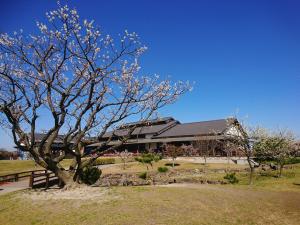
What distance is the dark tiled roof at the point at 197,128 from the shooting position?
47.0 m

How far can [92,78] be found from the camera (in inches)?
568

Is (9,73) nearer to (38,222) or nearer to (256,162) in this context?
(38,222)

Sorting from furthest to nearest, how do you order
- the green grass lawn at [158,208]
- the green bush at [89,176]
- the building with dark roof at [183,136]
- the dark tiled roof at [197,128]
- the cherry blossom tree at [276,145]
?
the dark tiled roof at [197,128] → the building with dark roof at [183,136] → the cherry blossom tree at [276,145] → the green bush at [89,176] → the green grass lawn at [158,208]

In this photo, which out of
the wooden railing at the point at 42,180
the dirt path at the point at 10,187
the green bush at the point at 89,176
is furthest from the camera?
the green bush at the point at 89,176

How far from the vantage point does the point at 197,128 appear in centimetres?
5119

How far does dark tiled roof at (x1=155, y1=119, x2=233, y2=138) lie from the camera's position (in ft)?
154

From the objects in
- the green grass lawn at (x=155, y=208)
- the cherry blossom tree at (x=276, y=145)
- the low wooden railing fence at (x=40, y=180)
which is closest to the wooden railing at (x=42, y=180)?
the low wooden railing fence at (x=40, y=180)

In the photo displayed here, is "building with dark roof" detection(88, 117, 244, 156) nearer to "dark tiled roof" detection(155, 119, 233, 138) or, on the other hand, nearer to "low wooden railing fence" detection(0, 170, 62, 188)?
"dark tiled roof" detection(155, 119, 233, 138)

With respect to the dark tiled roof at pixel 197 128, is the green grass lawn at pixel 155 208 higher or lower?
lower

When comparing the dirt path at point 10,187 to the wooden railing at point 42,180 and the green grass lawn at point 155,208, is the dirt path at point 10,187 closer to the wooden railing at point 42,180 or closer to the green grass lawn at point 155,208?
the wooden railing at point 42,180

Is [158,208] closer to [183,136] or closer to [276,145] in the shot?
[276,145]

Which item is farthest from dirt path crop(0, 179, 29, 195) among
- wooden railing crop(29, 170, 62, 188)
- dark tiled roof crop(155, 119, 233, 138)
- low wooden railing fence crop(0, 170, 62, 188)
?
dark tiled roof crop(155, 119, 233, 138)

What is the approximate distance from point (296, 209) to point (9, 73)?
605 inches

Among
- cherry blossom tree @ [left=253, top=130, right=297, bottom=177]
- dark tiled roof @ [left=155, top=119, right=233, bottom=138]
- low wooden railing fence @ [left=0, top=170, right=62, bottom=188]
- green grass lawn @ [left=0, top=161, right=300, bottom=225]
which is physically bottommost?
green grass lawn @ [left=0, top=161, right=300, bottom=225]
